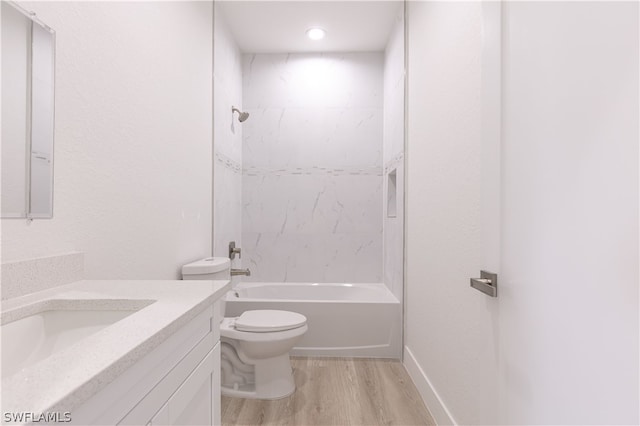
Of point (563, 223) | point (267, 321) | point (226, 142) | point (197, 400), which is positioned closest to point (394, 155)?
point (226, 142)

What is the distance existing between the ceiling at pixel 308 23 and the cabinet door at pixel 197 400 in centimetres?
260

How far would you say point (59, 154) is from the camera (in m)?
1.10

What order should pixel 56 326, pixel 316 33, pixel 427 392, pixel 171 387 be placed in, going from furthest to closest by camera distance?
pixel 316 33 → pixel 427 392 → pixel 56 326 → pixel 171 387

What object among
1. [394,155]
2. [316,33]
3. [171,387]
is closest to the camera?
[171,387]

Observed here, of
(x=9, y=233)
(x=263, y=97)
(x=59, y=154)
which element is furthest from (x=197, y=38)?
(x=9, y=233)

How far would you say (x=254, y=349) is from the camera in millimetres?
2010

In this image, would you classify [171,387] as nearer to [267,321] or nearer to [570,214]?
[570,214]

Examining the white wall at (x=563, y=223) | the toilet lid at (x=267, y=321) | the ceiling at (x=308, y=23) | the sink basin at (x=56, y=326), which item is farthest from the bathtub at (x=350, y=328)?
the ceiling at (x=308, y=23)

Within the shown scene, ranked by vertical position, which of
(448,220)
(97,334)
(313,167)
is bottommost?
(97,334)

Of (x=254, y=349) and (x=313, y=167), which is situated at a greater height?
(x=313, y=167)

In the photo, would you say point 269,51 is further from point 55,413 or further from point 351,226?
point 55,413

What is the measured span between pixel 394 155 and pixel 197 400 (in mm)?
2369

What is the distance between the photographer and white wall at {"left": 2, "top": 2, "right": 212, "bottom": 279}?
1.12 metres

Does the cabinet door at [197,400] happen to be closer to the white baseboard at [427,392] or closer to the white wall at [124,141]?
the white wall at [124,141]
